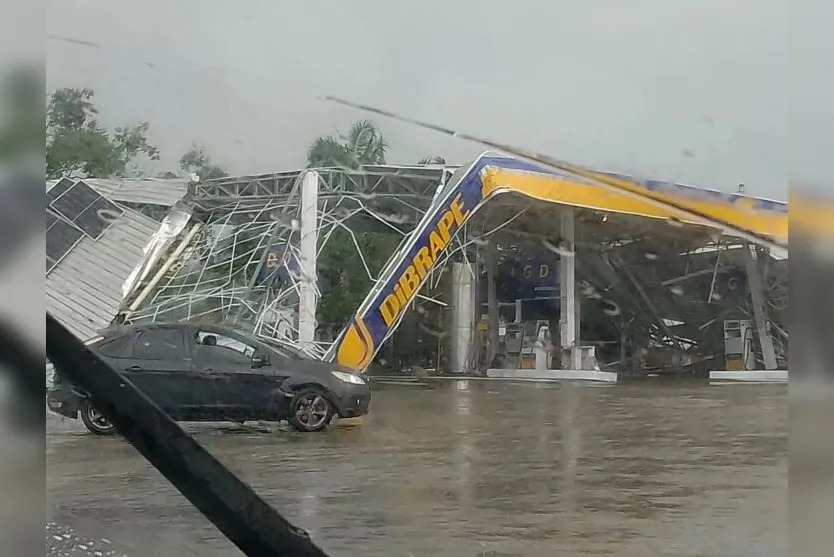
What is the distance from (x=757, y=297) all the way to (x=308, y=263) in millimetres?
1090

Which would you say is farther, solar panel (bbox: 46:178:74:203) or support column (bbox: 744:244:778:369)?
support column (bbox: 744:244:778:369)

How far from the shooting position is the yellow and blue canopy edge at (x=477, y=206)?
71.2 inches

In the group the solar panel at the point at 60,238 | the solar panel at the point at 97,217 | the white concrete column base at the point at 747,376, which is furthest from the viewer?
the solar panel at the point at 97,217

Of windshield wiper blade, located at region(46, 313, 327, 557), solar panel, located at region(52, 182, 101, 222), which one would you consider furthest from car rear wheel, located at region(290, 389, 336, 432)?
windshield wiper blade, located at region(46, 313, 327, 557)

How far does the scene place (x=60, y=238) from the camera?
3.88ft

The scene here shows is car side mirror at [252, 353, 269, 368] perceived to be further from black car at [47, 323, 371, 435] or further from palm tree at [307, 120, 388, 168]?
palm tree at [307, 120, 388, 168]

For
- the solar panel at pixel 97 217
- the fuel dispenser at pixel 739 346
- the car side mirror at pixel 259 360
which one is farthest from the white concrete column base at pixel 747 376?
the solar panel at pixel 97 217

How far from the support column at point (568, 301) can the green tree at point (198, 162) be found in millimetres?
885

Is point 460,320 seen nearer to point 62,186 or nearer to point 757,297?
point 757,297

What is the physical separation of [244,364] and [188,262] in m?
0.30

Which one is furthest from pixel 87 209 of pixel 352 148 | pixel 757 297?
pixel 757 297

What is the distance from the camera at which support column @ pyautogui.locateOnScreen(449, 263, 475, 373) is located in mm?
1926

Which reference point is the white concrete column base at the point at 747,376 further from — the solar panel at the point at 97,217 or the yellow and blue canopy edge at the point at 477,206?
the solar panel at the point at 97,217

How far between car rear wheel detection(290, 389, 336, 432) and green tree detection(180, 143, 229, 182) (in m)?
0.59
